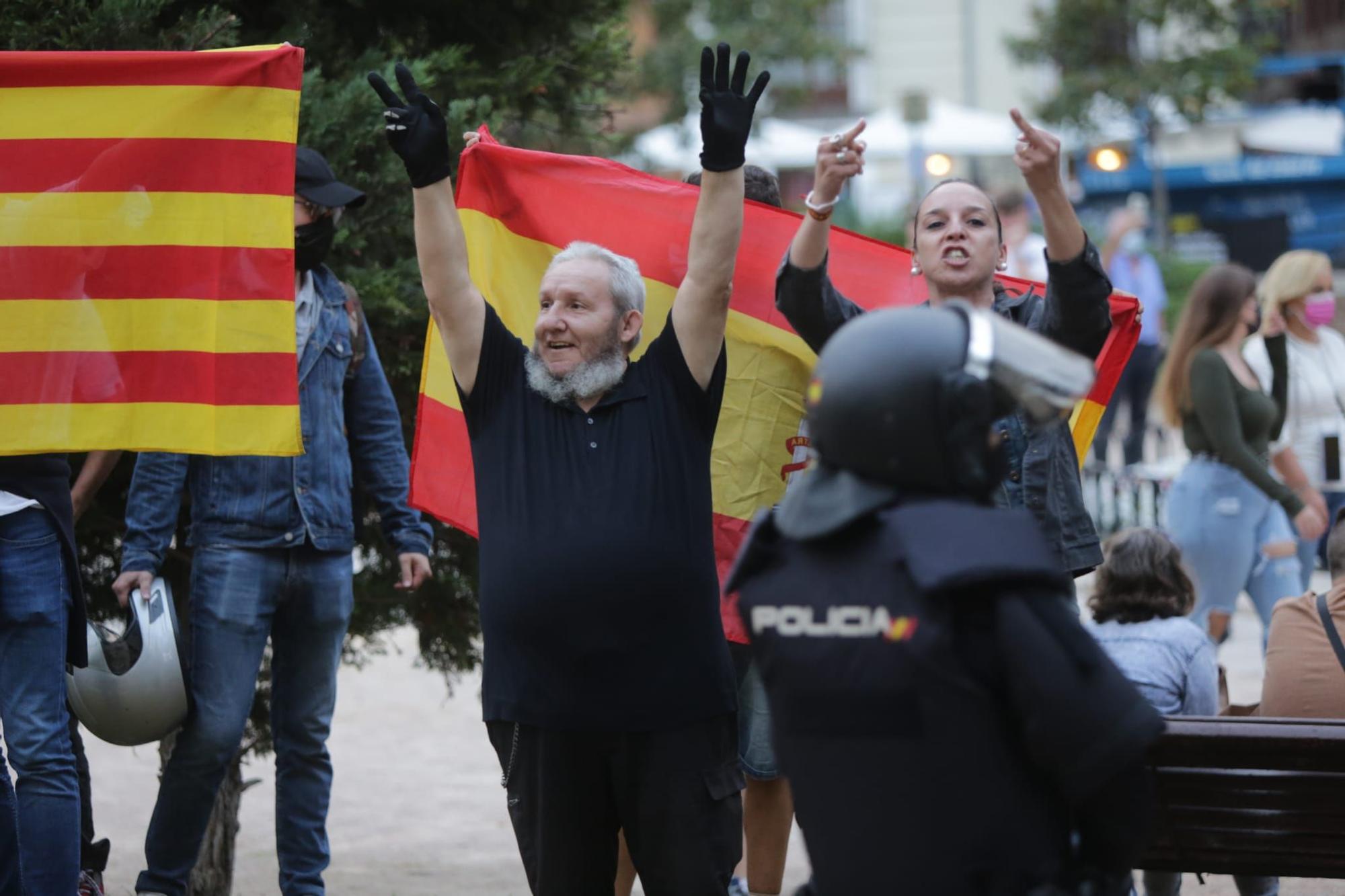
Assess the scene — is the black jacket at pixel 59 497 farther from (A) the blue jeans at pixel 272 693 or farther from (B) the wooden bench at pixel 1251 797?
(B) the wooden bench at pixel 1251 797

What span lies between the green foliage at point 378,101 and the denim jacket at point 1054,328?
1.77 m

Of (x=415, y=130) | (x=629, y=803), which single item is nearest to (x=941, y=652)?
(x=629, y=803)

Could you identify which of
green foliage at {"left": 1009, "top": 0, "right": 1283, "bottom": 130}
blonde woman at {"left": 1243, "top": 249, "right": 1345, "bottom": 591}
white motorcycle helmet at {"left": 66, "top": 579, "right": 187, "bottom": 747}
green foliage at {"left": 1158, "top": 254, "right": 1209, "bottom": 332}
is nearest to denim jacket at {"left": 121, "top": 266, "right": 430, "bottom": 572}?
white motorcycle helmet at {"left": 66, "top": 579, "right": 187, "bottom": 747}

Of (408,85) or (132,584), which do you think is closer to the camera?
(408,85)

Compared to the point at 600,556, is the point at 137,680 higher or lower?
lower

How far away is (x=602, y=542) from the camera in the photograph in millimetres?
3758

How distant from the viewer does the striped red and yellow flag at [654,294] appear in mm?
4973

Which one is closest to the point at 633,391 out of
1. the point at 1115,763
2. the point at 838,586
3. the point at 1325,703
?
the point at 838,586

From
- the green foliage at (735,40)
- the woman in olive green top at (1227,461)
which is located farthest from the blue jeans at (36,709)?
the green foliage at (735,40)

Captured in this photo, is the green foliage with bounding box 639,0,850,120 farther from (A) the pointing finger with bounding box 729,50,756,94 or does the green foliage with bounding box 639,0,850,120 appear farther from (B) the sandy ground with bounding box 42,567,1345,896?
(A) the pointing finger with bounding box 729,50,756,94

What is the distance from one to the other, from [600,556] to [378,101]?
2.35 meters

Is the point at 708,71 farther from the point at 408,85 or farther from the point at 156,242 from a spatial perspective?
the point at 156,242

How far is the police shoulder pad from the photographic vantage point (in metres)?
2.40

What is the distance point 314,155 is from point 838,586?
2925 millimetres
